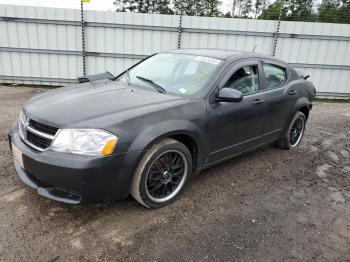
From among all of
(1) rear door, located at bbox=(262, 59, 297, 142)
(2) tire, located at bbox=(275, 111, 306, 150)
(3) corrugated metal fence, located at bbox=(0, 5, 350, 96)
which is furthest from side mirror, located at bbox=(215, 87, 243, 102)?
(3) corrugated metal fence, located at bbox=(0, 5, 350, 96)

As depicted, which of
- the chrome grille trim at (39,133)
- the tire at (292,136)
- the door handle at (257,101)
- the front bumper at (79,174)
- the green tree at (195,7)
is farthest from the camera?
the green tree at (195,7)

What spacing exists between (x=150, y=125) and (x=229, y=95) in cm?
98

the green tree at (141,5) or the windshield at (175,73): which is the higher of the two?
the green tree at (141,5)

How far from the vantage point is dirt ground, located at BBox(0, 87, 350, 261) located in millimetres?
2645

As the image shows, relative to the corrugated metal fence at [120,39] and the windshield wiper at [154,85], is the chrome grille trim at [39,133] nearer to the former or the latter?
the windshield wiper at [154,85]

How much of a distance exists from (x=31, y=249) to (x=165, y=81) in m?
2.23

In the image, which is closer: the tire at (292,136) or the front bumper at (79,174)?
the front bumper at (79,174)

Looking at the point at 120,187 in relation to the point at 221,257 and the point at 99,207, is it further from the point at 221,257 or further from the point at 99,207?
the point at 221,257

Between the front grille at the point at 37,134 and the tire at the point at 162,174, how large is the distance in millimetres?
826

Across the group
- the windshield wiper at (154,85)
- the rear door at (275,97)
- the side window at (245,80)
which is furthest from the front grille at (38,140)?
the rear door at (275,97)

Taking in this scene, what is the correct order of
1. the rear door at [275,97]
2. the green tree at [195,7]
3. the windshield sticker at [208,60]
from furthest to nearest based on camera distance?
the green tree at [195,7]
the rear door at [275,97]
the windshield sticker at [208,60]

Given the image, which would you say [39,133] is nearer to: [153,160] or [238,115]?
[153,160]

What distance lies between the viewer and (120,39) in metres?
9.02

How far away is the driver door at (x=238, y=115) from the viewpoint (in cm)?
356
